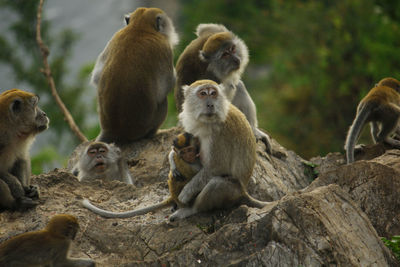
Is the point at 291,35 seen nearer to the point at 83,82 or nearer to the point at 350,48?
the point at 350,48

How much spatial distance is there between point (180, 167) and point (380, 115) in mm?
3302

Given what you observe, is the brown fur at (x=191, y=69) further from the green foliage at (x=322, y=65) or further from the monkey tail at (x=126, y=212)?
the green foliage at (x=322, y=65)

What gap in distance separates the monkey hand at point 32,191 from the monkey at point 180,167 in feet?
2.23

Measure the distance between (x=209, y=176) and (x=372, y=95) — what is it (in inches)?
127

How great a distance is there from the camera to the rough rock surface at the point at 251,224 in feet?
16.0

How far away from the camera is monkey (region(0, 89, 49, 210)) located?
582cm

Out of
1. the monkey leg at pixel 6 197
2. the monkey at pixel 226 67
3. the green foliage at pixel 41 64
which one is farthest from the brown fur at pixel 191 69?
the green foliage at pixel 41 64

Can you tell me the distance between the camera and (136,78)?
28.7 feet

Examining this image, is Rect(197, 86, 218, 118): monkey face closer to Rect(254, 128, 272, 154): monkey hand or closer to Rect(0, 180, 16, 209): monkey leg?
Rect(0, 180, 16, 209): monkey leg

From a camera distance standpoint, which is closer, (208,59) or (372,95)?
(372,95)

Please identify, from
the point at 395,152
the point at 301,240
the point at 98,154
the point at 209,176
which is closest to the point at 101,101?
the point at 98,154

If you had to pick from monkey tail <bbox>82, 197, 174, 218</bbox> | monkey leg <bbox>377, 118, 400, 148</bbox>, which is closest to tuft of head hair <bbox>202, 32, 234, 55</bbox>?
monkey leg <bbox>377, 118, 400, 148</bbox>

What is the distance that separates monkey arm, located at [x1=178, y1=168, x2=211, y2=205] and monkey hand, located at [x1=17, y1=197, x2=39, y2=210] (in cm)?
165

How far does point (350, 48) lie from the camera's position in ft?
61.4
